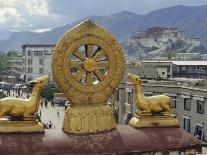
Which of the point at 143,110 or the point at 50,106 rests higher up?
the point at 143,110

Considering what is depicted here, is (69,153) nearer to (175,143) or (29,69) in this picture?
(175,143)

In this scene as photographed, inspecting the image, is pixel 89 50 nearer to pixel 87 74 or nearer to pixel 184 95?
pixel 87 74

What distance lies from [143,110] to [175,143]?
1.38 m

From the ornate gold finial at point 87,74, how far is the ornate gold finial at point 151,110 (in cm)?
93

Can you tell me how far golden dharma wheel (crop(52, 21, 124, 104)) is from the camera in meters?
13.3

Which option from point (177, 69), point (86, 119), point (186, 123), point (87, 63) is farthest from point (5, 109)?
point (177, 69)

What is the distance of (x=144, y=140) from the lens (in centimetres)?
1392

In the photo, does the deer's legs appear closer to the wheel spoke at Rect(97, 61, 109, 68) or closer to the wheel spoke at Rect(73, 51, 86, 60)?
the wheel spoke at Rect(73, 51, 86, 60)

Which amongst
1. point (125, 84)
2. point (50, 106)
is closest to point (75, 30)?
point (125, 84)

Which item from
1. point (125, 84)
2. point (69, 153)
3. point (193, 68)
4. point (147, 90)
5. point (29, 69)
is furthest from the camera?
point (29, 69)

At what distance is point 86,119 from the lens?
13492 millimetres

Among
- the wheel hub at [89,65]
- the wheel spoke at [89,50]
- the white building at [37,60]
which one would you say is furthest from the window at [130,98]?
the white building at [37,60]

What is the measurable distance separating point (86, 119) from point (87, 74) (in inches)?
51.3

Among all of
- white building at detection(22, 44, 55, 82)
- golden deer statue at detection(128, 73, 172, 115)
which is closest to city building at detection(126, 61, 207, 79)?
white building at detection(22, 44, 55, 82)
